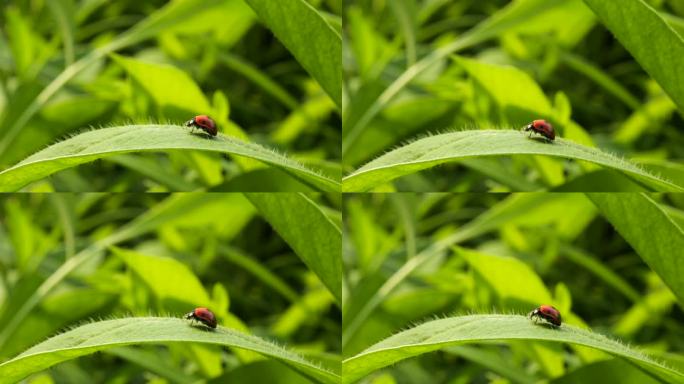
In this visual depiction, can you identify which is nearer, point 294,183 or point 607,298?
point 294,183

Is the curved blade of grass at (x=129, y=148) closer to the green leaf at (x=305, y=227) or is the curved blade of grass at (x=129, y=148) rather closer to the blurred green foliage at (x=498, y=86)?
the green leaf at (x=305, y=227)

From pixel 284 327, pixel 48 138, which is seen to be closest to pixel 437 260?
pixel 284 327

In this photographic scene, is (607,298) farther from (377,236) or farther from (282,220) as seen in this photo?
(282,220)

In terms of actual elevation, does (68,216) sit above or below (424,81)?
below

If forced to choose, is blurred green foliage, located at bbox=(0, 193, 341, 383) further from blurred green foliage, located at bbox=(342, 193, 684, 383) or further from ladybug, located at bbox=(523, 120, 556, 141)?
ladybug, located at bbox=(523, 120, 556, 141)

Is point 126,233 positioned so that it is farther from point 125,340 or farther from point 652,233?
point 652,233
